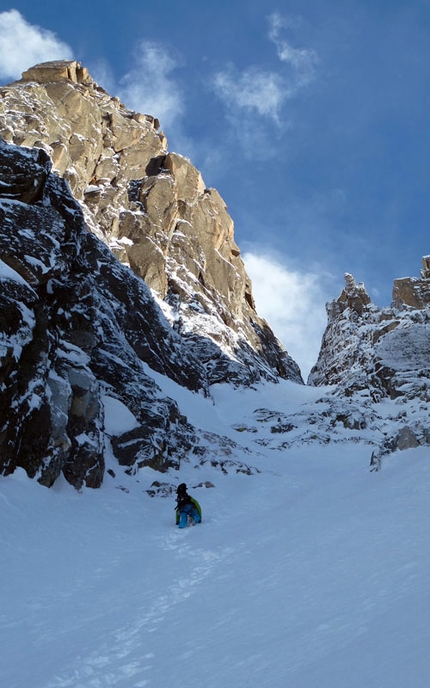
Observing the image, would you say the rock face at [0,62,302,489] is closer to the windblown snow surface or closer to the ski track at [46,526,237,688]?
the windblown snow surface

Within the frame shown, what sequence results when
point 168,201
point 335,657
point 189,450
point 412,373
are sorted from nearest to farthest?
point 335,657 < point 189,450 < point 412,373 < point 168,201

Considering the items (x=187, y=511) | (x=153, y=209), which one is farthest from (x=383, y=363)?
(x=153, y=209)

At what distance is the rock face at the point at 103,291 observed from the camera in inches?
623

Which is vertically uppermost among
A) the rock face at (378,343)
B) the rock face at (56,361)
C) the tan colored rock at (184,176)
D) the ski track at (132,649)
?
the tan colored rock at (184,176)

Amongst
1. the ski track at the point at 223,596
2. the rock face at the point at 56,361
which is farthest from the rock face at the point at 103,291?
the ski track at the point at 223,596

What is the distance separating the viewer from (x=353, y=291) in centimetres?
12194

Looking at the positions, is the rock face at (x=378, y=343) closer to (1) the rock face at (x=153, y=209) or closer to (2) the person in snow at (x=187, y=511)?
(1) the rock face at (x=153, y=209)

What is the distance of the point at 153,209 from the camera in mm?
84625

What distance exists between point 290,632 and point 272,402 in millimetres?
54757

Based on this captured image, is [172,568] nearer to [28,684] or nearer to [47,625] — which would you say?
[47,625]

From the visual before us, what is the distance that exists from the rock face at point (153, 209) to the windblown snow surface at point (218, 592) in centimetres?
4902

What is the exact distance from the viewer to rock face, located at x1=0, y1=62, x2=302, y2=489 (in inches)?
623

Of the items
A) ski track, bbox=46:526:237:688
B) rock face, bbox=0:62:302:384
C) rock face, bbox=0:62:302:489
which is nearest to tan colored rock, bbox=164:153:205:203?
rock face, bbox=0:62:302:384

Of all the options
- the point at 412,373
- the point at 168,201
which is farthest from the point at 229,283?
the point at 412,373
